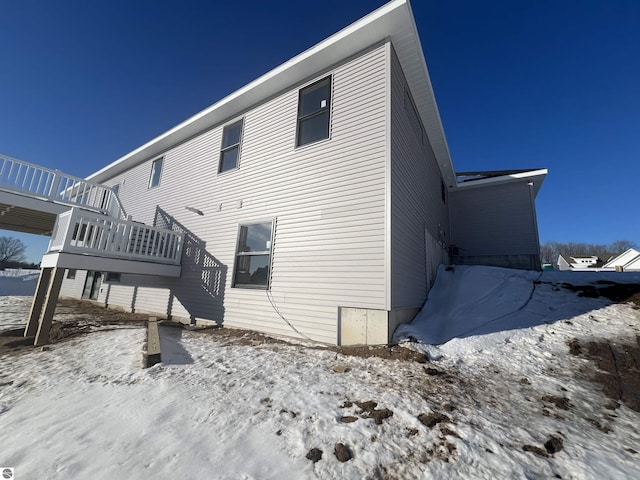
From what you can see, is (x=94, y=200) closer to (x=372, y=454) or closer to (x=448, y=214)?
(x=372, y=454)

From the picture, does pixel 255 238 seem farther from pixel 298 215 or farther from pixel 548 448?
pixel 548 448

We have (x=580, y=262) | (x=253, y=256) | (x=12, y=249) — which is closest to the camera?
(x=253, y=256)

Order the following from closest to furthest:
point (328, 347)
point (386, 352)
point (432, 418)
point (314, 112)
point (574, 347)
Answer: point (432, 418) → point (574, 347) → point (386, 352) → point (328, 347) → point (314, 112)

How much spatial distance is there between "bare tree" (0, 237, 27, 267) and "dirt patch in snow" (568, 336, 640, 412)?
263 ft

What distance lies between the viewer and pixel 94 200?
424 inches

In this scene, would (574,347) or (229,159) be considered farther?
(229,159)

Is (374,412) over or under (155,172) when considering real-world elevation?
under

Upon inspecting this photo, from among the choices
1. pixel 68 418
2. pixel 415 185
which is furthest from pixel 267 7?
pixel 68 418

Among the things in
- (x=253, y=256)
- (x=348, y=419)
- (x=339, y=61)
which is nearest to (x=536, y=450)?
(x=348, y=419)

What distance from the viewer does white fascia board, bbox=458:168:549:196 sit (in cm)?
1064

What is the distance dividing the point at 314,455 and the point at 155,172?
11636 millimetres

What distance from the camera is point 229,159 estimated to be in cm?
788

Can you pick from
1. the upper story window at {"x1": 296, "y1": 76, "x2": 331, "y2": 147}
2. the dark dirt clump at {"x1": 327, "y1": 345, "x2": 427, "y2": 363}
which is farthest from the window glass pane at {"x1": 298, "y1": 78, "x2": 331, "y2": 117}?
the dark dirt clump at {"x1": 327, "y1": 345, "x2": 427, "y2": 363}

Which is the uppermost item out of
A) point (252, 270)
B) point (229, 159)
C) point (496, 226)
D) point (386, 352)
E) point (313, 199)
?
point (229, 159)
